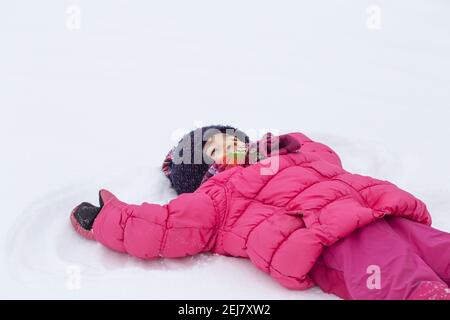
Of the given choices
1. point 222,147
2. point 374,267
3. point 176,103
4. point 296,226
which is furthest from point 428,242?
point 176,103

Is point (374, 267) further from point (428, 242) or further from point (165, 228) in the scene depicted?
point (165, 228)

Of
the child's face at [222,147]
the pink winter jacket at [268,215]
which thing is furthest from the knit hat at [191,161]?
the pink winter jacket at [268,215]

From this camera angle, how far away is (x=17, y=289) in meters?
1.36

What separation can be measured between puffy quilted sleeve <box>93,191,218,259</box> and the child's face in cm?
27

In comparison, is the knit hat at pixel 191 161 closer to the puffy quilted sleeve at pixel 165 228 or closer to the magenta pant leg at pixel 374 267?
the puffy quilted sleeve at pixel 165 228

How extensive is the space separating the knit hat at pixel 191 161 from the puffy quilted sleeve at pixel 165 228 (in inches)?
11.5

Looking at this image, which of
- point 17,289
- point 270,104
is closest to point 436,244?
point 17,289

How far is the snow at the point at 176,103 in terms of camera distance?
1.52 metres

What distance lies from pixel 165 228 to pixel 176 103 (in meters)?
1.16

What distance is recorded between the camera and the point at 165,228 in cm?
150

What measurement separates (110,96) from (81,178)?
0.74 meters

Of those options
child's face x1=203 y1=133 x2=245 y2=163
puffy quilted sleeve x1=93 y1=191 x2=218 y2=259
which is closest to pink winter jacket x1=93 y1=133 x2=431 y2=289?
puffy quilted sleeve x1=93 y1=191 x2=218 y2=259

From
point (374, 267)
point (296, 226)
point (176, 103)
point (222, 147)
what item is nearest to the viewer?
point (374, 267)
